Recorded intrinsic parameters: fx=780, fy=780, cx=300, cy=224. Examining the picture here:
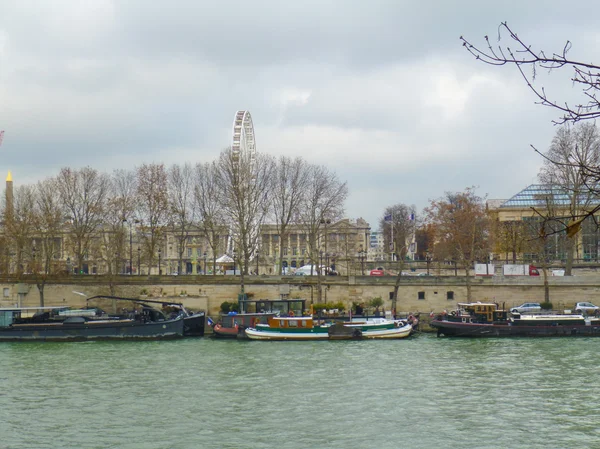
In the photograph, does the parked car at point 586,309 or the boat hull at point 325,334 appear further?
the parked car at point 586,309

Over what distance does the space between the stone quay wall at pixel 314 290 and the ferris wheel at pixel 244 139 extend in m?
11.3

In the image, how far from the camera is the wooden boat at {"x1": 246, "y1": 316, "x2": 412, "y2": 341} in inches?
1746

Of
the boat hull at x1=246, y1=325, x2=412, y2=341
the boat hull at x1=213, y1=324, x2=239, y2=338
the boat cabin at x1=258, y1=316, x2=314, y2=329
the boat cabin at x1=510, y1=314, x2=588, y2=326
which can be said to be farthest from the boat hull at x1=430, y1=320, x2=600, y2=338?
the boat hull at x1=213, y1=324, x2=239, y2=338

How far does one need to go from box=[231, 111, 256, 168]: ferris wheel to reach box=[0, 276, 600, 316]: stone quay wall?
37.1 feet

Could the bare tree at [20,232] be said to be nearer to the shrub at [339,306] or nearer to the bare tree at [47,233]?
the bare tree at [47,233]

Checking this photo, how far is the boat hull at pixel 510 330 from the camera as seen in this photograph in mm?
44562

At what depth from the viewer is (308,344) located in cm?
4238

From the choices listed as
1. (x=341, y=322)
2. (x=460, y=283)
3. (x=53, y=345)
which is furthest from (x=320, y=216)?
(x=53, y=345)

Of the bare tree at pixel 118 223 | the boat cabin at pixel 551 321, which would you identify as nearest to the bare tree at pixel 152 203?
the bare tree at pixel 118 223

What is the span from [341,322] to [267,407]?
2150 centimetres

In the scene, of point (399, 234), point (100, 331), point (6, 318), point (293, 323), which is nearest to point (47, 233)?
point (6, 318)

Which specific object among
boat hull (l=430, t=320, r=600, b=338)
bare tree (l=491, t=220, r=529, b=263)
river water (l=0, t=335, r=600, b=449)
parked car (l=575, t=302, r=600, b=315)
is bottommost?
river water (l=0, t=335, r=600, b=449)

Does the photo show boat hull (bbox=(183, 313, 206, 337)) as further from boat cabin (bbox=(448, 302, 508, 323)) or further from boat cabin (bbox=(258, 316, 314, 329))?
boat cabin (bbox=(448, 302, 508, 323))

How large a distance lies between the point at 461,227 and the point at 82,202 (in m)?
32.7
